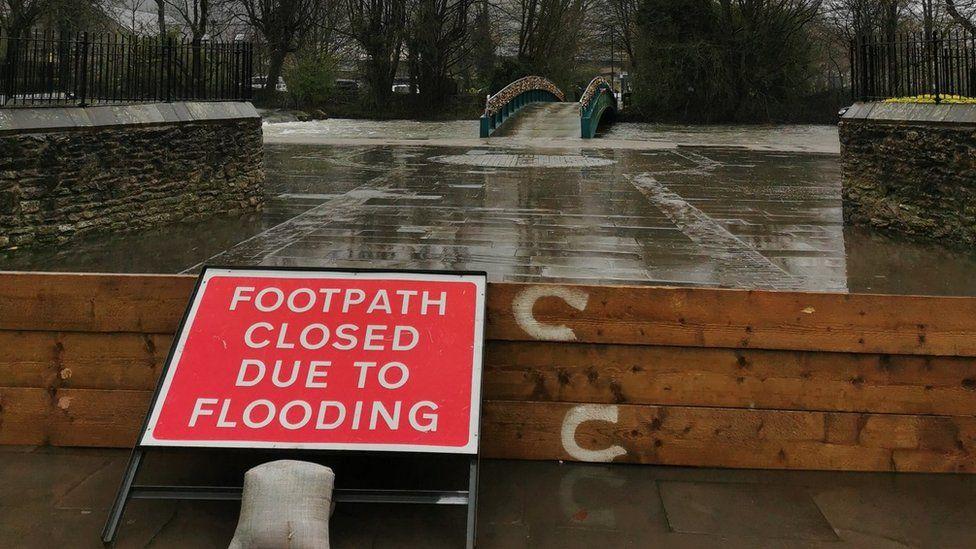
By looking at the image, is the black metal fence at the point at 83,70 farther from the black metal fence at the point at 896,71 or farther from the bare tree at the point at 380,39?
the bare tree at the point at 380,39

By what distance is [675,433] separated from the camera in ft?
11.6

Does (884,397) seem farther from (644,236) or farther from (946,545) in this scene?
(644,236)

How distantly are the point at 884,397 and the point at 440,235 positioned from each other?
20.0ft

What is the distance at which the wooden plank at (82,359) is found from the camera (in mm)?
3594

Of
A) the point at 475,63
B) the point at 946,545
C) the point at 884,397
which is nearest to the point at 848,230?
the point at 884,397

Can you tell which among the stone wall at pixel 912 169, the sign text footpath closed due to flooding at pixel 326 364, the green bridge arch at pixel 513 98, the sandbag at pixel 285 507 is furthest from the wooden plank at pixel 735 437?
the green bridge arch at pixel 513 98

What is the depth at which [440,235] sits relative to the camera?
29.4ft

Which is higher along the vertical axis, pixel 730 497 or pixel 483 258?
pixel 483 258

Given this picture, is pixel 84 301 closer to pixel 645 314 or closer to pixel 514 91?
pixel 645 314

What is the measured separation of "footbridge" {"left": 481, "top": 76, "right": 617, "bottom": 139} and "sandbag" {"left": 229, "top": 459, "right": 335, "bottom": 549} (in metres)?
24.8

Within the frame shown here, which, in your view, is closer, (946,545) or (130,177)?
(946,545)

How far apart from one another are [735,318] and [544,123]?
28238 millimetres

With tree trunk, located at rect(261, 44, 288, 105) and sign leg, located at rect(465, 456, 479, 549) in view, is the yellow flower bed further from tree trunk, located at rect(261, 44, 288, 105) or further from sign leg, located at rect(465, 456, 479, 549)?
tree trunk, located at rect(261, 44, 288, 105)

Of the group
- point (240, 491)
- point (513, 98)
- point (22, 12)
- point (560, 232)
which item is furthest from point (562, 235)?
point (22, 12)
